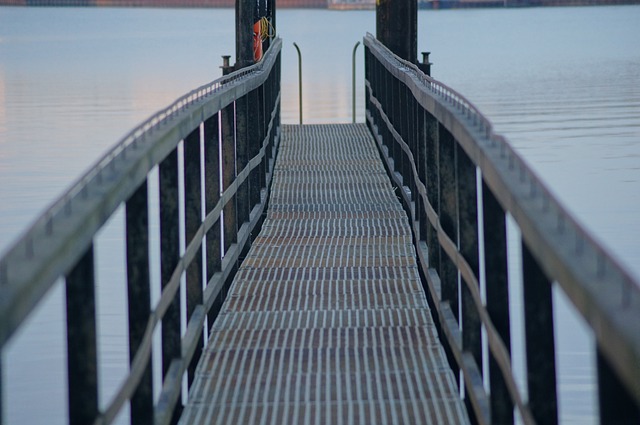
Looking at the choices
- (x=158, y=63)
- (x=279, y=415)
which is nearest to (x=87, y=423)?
(x=279, y=415)

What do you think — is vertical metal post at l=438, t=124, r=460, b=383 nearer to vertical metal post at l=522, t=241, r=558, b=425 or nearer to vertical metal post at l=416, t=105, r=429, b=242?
vertical metal post at l=416, t=105, r=429, b=242

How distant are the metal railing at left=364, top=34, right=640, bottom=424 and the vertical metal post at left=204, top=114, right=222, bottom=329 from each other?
0.96 meters

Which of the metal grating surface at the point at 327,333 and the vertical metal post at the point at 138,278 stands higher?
the vertical metal post at the point at 138,278

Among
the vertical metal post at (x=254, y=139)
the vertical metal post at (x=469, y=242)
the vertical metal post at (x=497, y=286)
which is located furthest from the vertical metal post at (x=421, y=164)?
the vertical metal post at (x=497, y=286)

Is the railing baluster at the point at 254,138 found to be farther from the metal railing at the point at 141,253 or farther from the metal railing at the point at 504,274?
the metal railing at the point at 504,274

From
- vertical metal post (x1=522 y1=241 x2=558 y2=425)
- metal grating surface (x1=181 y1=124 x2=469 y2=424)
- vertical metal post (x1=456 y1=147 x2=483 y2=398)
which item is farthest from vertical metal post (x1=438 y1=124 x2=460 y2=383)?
vertical metal post (x1=522 y1=241 x2=558 y2=425)

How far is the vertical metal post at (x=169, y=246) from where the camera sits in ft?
15.1

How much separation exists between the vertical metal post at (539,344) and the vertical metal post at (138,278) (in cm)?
122

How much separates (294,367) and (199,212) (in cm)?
72

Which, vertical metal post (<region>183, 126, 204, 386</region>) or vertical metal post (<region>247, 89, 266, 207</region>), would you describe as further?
vertical metal post (<region>247, 89, 266, 207</region>)

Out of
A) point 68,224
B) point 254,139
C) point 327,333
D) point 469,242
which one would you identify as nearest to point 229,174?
point 327,333

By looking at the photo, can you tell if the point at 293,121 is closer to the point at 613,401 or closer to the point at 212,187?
the point at 212,187

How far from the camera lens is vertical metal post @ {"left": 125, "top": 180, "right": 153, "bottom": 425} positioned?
391 centimetres

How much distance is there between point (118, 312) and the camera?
9.42m
